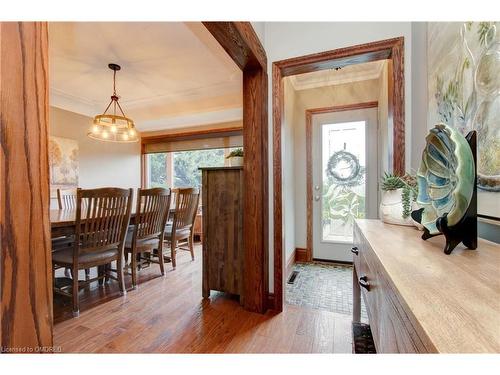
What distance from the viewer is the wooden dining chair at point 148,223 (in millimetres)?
2297

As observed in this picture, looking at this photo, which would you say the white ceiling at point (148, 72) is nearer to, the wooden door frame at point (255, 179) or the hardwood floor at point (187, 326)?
the wooden door frame at point (255, 179)

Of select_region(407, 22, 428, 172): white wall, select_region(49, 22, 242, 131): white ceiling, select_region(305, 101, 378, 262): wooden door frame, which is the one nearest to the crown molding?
select_region(49, 22, 242, 131): white ceiling

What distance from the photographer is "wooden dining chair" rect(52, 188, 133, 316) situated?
1793 millimetres

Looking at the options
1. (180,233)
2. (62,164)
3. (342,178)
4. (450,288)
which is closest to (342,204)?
(342,178)

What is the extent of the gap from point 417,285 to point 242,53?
1612 mm

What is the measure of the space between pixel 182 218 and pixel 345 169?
2169 mm

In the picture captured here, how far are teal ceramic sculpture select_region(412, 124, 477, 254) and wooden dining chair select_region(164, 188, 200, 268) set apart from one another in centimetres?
244

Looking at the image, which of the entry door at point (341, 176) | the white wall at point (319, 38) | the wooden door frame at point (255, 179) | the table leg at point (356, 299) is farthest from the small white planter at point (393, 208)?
the entry door at point (341, 176)

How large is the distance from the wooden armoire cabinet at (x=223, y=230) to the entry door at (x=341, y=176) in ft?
4.72

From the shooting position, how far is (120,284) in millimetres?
2115

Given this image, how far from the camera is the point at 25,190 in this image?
418 millimetres

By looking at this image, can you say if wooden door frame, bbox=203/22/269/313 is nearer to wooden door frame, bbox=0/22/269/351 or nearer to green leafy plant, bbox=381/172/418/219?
green leafy plant, bbox=381/172/418/219
